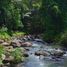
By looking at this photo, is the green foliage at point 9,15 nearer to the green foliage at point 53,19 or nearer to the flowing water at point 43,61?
the green foliage at point 53,19

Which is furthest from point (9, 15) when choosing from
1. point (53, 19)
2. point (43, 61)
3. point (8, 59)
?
point (8, 59)

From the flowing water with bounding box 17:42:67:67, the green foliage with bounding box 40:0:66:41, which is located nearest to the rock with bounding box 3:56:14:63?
the flowing water with bounding box 17:42:67:67

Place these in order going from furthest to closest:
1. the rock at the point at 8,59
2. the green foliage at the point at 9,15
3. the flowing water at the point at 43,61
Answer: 1. the green foliage at the point at 9,15
2. the flowing water at the point at 43,61
3. the rock at the point at 8,59

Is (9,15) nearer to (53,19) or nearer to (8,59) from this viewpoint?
(53,19)

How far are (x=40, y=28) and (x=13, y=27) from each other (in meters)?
5.83

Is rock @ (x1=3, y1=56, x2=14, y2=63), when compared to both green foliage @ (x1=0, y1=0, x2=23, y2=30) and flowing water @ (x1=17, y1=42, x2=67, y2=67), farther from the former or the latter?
green foliage @ (x1=0, y1=0, x2=23, y2=30)

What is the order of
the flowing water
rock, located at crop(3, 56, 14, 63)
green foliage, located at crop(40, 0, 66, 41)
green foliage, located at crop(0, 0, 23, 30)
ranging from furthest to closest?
green foliage, located at crop(0, 0, 23, 30)
green foliage, located at crop(40, 0, 66, 41)
the flowing water
rock, located at crop(3, 56, 14, 63)

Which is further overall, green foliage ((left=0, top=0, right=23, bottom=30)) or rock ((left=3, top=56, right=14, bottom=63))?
green foliage ((left=0, top=0, right=23, bottom=30))

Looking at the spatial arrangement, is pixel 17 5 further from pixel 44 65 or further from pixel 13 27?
pixel 44 65

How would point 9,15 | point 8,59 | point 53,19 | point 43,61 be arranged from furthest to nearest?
point 53,19
point 9,15
point 43,61
point 8,59

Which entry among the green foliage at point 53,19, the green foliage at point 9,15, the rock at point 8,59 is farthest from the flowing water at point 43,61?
the green foliage at point 9,15

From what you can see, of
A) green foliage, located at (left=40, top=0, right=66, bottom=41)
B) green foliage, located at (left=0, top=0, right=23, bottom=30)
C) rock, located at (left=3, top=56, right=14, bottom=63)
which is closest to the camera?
rock, located at (left=3, top=56, right=14, bottom=63)

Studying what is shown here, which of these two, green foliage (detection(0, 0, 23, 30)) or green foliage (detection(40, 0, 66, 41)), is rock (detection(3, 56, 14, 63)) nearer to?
green foliage (detection(40, 0, 66, 41))

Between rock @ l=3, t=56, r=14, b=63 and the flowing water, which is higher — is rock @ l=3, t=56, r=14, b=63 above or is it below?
above
